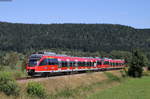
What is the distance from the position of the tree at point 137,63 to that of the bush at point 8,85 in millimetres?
56084

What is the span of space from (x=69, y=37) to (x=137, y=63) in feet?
336

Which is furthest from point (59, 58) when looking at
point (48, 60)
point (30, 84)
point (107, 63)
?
point (107, 63)

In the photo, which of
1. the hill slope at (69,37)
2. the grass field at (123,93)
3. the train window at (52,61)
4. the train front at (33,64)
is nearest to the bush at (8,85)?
the train front at (33,64)

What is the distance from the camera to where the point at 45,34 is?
176875 millimetres

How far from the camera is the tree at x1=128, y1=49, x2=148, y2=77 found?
7594 cm

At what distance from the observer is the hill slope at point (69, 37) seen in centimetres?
16625

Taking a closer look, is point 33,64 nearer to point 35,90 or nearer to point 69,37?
point 35,90

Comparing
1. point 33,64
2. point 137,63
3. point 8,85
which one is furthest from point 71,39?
point 8,85

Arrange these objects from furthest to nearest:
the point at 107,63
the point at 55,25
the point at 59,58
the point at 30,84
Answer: the point at 55,25, the point at 107,63, the point at 59,58, the point at 30,84

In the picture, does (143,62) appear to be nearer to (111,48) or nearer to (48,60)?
(48,60)

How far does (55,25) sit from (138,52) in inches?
4601

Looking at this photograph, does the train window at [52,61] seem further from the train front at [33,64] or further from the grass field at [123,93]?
the grass field at [123,93]

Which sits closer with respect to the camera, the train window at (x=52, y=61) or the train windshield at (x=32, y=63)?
the train windshield at (x=32, y=63)

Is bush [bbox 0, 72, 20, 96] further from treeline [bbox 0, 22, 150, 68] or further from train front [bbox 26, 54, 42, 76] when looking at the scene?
treeline [bbox 0, 22, 150, 68]
